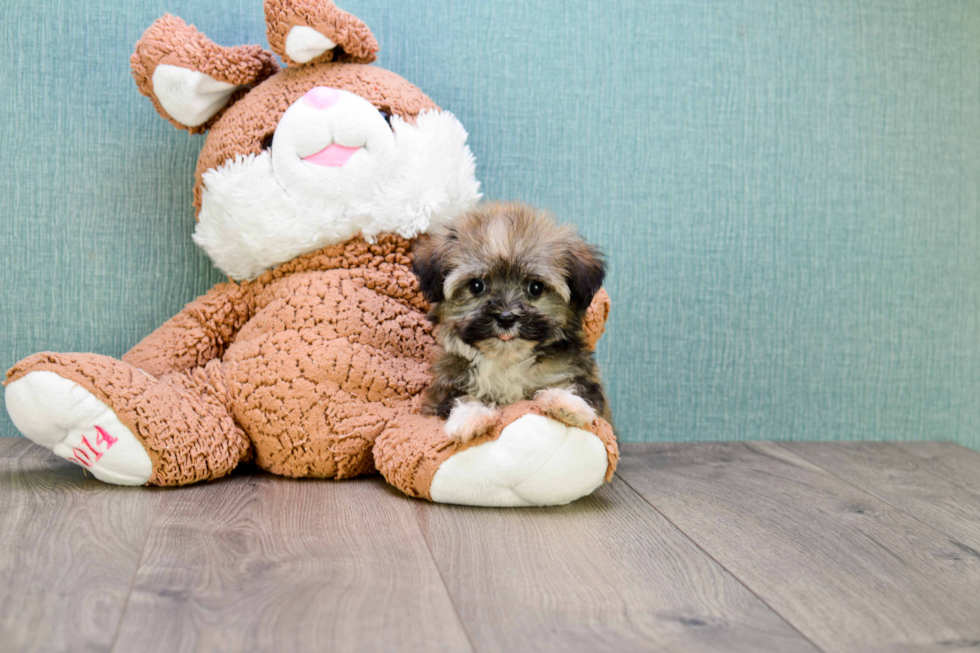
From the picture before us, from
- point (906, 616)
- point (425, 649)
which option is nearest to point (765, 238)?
point (906, 616)

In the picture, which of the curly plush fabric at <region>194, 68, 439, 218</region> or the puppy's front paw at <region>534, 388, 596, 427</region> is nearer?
the puppy's front paw at <region>534, 388, 596, 427</region>

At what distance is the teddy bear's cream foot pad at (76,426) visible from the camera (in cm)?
177

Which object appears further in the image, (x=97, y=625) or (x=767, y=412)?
(x=767, y=412)

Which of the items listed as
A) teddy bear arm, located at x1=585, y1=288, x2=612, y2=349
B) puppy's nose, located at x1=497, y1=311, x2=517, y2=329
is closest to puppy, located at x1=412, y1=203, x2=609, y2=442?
puppy's nose, located at x1=497, y1=311, x2=517, y2=329

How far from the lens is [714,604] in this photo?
135 cm

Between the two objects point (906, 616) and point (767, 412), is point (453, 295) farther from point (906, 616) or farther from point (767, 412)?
point (767, 412)

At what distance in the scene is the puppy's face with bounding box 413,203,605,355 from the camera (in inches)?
67.2

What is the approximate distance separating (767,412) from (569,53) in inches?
52.0

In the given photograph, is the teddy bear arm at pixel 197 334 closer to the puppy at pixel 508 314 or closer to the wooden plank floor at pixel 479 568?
the wooden plank floor at pixel 479 568

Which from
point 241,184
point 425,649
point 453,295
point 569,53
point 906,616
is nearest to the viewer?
point 425,649

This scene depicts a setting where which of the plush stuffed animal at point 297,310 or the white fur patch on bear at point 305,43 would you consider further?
the white fur patch on bear at point 305,43

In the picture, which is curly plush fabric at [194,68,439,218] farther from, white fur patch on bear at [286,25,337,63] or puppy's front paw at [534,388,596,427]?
puppy's front paw at [534,388,596,427]

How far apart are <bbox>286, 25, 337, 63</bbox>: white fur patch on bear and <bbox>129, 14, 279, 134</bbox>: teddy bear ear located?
16cm

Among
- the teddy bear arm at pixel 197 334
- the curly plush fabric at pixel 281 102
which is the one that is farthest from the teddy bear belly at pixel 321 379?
the curly plush fabric at pixel 281 102
